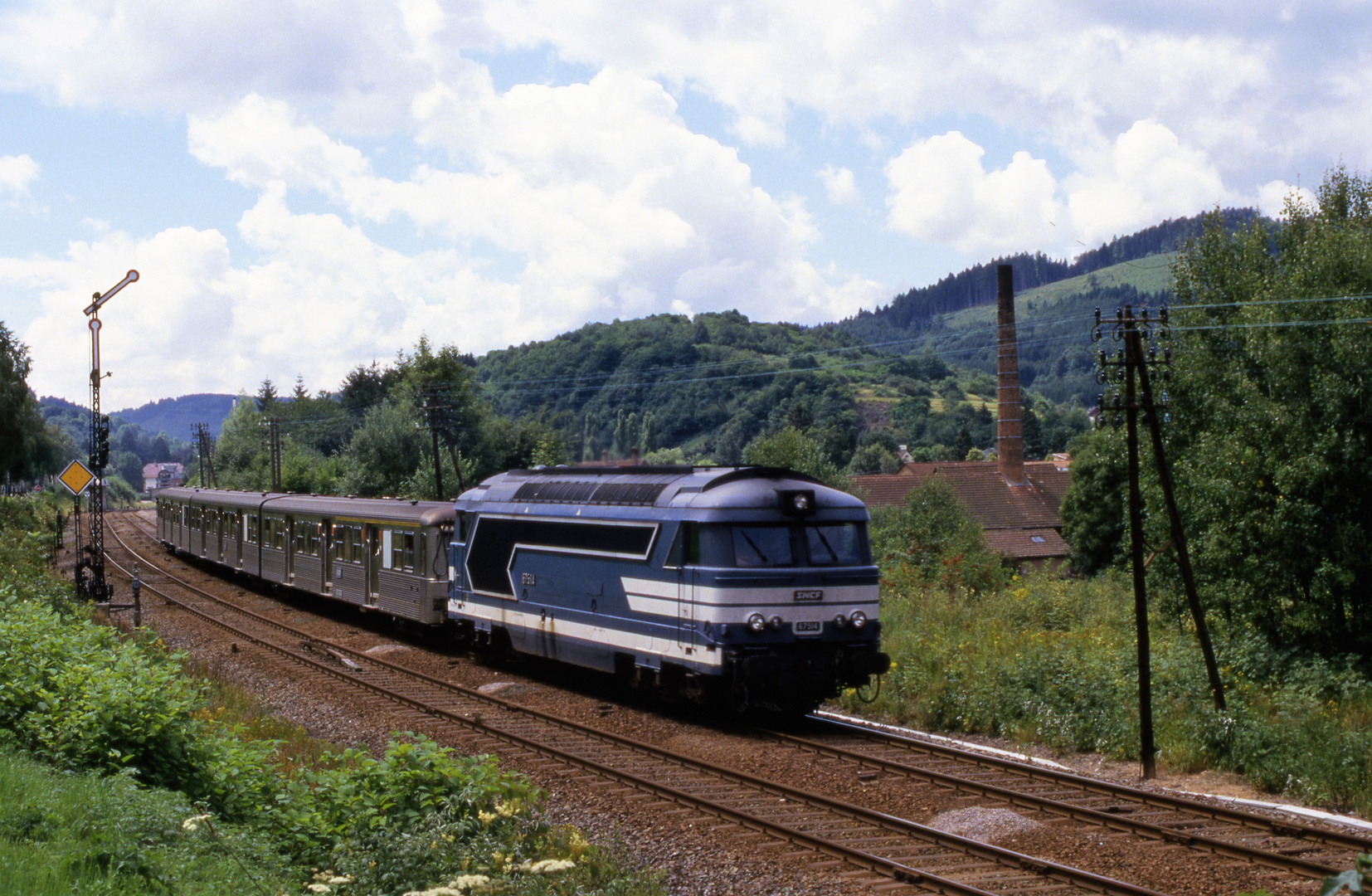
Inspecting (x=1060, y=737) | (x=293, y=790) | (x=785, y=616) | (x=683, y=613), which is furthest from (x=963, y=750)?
(x=293, y=790)

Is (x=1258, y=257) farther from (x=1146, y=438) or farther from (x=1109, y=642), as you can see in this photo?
(x=1109, y=642)

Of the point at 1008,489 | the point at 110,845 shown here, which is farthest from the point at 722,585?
the point at 1008,489

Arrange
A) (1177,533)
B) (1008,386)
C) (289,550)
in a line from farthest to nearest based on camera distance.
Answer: (1008,386) < (289,550) < (1177,533)

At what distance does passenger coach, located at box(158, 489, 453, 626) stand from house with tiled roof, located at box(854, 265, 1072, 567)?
34.1 m

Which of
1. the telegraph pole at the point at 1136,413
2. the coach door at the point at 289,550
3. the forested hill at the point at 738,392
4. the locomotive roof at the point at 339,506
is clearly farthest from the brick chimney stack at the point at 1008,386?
the telegraph pole at the point at 1136,413

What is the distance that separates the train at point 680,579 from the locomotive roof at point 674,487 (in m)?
0.03

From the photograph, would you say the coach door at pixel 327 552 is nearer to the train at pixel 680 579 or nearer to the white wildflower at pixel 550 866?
the train at pixel 680 579

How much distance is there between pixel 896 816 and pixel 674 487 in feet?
19.3

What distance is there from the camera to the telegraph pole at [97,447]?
28.0 m

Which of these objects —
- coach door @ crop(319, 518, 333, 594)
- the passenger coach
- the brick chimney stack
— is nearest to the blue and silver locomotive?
the passenger coach

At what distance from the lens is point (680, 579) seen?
1459cm

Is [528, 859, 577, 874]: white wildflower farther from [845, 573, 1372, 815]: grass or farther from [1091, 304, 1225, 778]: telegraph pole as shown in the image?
[1091, 304, 1225, 778]: telegraph pole

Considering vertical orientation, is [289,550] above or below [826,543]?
below

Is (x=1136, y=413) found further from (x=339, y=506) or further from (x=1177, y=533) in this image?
(x=339, y=506)
